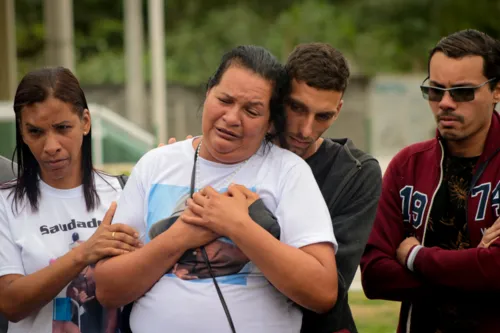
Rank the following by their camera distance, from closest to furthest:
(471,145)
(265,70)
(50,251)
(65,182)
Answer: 1. (265,70)
2. (50,251)
3. (65,182)
4. (471,145)

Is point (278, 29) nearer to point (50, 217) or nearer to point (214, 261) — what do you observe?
point (50, 217)


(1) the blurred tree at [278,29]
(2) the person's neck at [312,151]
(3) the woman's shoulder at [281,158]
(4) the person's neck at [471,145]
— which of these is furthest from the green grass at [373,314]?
(1) the blurred tree at [278,29]

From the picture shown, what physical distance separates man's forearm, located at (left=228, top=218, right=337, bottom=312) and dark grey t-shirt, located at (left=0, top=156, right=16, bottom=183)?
120cm

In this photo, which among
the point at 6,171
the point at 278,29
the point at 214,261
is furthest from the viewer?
the point at 278,29

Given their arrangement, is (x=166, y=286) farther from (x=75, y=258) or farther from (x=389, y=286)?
(x=389, y=286)

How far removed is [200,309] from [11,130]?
29.2 feet

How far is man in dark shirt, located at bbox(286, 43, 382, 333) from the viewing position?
3285mm

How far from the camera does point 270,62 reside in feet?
10.4

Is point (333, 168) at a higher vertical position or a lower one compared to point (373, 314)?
higher

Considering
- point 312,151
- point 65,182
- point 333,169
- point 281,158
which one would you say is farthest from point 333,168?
point 65,182

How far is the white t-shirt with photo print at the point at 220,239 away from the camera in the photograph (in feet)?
9.91

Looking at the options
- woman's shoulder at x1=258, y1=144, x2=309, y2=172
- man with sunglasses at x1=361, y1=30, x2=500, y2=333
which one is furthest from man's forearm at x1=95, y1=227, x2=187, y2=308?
man with sunglasses at x1=361, y1=30, x2=500, y2=333

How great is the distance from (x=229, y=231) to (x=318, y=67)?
0.70 metres

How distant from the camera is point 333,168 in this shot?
3.43 metres
